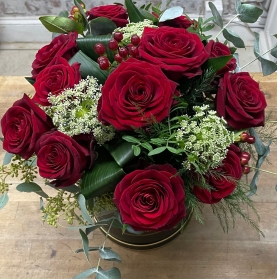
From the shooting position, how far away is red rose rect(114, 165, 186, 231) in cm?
50

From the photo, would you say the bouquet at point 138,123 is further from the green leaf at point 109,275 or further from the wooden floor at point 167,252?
the wooden floor at point 167,252

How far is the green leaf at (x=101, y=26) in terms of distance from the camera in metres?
0.62

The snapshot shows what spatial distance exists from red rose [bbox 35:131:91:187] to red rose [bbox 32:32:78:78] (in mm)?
133

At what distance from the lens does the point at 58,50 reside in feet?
1.94

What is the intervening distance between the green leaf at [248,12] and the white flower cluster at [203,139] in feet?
0.87

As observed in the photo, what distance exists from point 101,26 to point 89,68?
99mm

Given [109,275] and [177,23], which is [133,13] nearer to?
[177,23]

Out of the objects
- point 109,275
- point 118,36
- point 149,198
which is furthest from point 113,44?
point 109,275

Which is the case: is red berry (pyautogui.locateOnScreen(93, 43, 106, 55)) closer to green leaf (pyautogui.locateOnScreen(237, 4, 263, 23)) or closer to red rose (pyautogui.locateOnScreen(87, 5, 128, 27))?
red rose (pyautogui.locateOnScreen(87, 5, 128, 27))

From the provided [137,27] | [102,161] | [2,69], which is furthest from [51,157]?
[2,69]

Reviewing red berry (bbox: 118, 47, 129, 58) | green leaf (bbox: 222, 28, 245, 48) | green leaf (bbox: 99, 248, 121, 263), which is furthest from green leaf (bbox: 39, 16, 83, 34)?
green leaf (bbox: 99, 248, 121, 263)

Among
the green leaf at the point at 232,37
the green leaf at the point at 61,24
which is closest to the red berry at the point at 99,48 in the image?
the green leaf at the point at 61,24

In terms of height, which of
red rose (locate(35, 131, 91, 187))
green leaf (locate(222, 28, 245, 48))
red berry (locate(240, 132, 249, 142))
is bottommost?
red berry (locate(240, 132, 249, 142))

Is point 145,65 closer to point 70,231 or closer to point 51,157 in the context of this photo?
point 51,157
